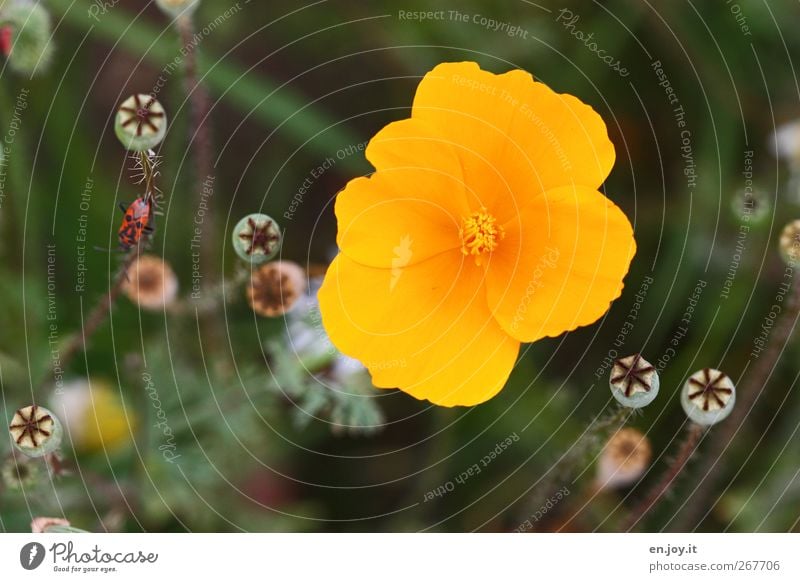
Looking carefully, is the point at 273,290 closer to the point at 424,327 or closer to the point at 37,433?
the point at 424,327

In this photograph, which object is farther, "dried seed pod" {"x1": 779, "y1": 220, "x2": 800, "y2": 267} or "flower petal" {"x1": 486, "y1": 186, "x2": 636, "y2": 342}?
"dried seed pod" {"x1": 779, "y1": 220, "x2": 800, "y2": 267}

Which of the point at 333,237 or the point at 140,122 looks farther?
the point at 333,237

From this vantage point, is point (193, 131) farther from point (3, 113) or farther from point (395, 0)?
point (395, 0)

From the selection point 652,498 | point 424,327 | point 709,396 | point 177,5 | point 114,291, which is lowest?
point 652,498

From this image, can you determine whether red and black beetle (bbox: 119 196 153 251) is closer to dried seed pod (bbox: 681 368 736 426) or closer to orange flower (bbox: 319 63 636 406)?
orange flower (bbox: 319 63 636 406)
